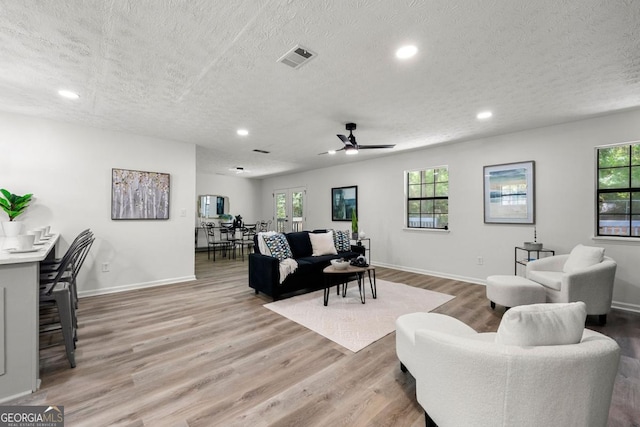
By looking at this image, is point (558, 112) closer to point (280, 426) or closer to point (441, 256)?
point (441, 256)

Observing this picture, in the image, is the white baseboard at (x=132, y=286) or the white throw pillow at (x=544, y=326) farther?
the white baseboard at (x=132, y=286)

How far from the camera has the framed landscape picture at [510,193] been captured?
13.7 feet

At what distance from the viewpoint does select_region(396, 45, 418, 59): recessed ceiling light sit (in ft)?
6.90

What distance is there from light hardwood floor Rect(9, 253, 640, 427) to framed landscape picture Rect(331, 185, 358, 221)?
379 cm

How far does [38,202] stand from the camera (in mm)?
3674

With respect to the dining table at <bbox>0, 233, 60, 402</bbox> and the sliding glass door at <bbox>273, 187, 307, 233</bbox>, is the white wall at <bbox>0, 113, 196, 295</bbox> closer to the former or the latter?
the dining table at <bbox>0, 233, 60, 402</bbox>

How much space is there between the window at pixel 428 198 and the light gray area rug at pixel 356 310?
171 cm

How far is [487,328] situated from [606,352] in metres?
1.96

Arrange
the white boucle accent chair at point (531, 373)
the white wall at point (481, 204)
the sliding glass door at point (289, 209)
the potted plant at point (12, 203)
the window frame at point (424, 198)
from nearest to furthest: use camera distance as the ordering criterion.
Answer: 1. the white boucle accent chair at point (531, 373)
2. the potted plant at point (12, 203)
3. the white wall at point (481, 204)
4. the window frame at point (424, 198)
5. the sliding glass door at point (289, 209)

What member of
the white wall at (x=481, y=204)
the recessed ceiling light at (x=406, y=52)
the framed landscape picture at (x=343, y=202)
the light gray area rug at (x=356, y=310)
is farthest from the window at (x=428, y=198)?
the recessed ceiling light at (x=406, y=52)

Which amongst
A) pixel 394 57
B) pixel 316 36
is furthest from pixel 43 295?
pixel 394 57

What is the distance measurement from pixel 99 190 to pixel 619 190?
24.3 feet

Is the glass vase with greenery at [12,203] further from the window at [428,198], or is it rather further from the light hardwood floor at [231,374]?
the window at [428,198]

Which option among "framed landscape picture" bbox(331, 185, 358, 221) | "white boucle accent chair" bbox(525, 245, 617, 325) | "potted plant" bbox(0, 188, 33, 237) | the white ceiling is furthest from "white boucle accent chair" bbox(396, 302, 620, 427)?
"framed landscape picture" bbox(331, 185, 358, 221)
